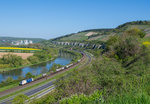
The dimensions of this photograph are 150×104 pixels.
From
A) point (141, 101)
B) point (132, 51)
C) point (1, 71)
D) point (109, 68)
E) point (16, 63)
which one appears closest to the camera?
point (141, 101)

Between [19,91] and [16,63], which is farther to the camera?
[16,63]

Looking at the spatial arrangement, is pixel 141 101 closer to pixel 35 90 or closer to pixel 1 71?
pixel 35 90

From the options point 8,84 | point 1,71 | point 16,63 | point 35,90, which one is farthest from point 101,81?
point 16,63

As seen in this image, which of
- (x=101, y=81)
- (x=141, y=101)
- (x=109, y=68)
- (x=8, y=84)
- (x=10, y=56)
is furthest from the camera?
(x=10, y=56)

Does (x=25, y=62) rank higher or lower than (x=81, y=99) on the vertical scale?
lower

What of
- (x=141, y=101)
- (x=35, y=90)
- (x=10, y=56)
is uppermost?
(x=141, y=101)

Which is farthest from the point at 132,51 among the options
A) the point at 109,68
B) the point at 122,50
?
the point at 109,68

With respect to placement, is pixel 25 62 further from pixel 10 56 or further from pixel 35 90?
pixel 35 90

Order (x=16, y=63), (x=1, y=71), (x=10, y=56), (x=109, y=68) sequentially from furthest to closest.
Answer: (x=10, y=56) → (x=16, y=63) → (x=1, y=71) → (x=109, y=68)

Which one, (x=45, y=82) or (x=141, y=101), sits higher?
(x=141, y=101)
